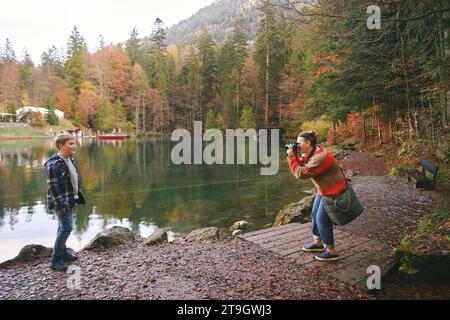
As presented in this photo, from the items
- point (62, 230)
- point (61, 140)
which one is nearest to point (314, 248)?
point (62, 230)

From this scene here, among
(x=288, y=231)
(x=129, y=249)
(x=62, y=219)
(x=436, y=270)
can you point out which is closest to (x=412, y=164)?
(x=288, y=231)

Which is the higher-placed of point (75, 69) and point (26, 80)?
point (75, 69)

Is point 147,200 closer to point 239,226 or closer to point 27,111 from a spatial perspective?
point 239,226

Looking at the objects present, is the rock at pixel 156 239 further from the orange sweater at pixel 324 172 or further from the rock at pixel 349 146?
the rock at pixel 349 146

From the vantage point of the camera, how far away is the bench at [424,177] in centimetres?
826

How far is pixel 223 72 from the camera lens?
147 ft

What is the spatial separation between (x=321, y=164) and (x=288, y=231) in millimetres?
2033

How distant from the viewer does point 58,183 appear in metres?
4.19

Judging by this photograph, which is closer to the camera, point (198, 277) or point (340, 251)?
point (198, 277)

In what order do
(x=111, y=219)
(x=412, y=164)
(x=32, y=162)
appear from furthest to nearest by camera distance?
(x=32, y=162)
(x=412, y=164)
(x=111, y=219)

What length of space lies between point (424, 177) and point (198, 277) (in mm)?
7370

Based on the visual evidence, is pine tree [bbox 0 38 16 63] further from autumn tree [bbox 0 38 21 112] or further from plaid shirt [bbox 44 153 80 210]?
plaid shirt [bbox 44 153 80 210]

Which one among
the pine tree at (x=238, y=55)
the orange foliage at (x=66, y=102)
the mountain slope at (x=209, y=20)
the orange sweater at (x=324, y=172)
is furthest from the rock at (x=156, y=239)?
the mountain slope at (x=209, y=20)
